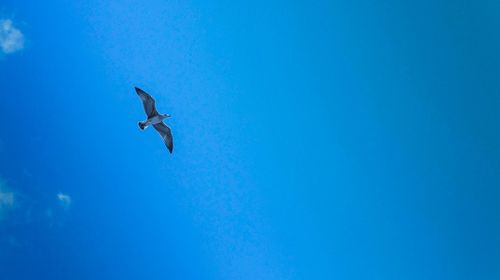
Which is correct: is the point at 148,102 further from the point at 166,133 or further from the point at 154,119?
the point at 166,133

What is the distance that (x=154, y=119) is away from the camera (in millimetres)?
19875

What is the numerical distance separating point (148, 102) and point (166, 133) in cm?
178

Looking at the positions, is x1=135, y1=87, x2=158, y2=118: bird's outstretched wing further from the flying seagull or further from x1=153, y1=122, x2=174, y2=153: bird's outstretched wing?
x1=153, y1=122, x2=174, y2=153: bird's outstretched wing

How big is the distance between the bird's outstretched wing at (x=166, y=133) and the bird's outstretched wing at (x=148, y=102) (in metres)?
0.81

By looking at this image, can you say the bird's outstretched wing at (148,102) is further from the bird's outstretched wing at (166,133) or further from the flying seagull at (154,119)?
the bird's outstretched wing at (166,133)

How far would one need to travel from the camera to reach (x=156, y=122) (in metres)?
20.2

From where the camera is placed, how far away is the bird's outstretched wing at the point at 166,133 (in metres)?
20.5

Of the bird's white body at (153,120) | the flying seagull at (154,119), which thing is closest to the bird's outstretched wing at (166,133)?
the flying seagull at (154,119)

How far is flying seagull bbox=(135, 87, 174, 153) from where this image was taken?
1902cm

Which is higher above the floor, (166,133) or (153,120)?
(166,133)

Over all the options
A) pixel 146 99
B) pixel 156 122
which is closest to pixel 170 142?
pixel 156 122

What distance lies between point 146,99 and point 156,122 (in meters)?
1.32

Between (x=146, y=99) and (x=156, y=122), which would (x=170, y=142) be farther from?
(x=146, y=99)

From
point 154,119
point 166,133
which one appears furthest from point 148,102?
point 166,133
